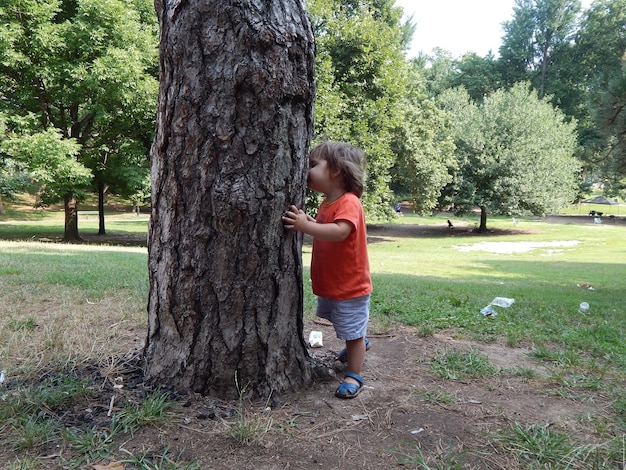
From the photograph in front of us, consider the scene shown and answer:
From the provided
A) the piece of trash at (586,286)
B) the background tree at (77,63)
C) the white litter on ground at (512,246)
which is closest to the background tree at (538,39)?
the white litter on ground at (512,246)

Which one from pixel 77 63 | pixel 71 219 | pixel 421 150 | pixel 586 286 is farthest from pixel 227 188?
pixel 421 150

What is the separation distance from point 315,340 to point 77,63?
48.7 feet

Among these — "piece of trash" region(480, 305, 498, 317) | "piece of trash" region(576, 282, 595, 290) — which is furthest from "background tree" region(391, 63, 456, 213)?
"piece of trash" region(480, 305, 498, 317)

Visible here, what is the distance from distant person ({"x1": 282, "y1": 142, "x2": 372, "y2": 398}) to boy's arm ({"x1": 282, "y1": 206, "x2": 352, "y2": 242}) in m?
0.10

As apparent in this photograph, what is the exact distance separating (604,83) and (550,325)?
4.26 m

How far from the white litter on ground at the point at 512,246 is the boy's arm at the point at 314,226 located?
16418mm

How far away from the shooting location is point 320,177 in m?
2.76

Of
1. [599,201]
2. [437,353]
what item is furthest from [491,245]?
[599,201]

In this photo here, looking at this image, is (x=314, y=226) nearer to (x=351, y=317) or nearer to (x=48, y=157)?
(x=351, y=317)

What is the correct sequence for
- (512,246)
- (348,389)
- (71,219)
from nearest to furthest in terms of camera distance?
(348,389)
(71,219)
(512,246)

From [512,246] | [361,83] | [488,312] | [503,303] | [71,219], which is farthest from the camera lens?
[512,246]

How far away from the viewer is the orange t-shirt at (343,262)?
2.68 m

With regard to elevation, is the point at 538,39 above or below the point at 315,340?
above

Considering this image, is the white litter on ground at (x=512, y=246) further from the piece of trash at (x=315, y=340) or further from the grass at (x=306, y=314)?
the piece of trash at (x=315, y=340)
